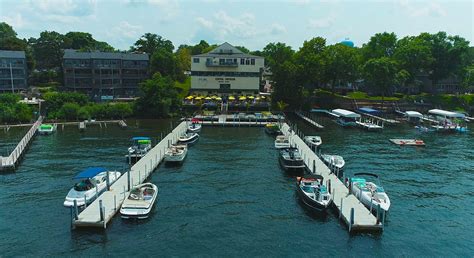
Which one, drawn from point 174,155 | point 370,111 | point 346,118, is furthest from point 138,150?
point 370,111

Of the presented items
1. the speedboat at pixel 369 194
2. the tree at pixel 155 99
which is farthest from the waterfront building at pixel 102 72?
the speedboat at pixel 369 194

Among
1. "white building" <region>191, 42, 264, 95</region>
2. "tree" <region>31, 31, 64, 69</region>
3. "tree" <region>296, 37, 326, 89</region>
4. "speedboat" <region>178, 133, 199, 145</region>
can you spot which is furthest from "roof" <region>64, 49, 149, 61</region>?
"speedboat" <region>178, 133, 199, 145</region>

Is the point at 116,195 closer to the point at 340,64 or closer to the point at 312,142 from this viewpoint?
the point at 312,142

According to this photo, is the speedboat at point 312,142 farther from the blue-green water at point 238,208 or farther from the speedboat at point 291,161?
the speedboat at point 291,161

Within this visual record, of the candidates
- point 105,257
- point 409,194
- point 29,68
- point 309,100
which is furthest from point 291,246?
point 29,68

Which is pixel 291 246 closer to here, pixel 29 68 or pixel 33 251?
pixel 33 251

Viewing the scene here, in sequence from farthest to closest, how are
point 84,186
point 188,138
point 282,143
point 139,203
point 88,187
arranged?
point 188,138, point 282,143, point 88,187, point 84,186, point 139,203
